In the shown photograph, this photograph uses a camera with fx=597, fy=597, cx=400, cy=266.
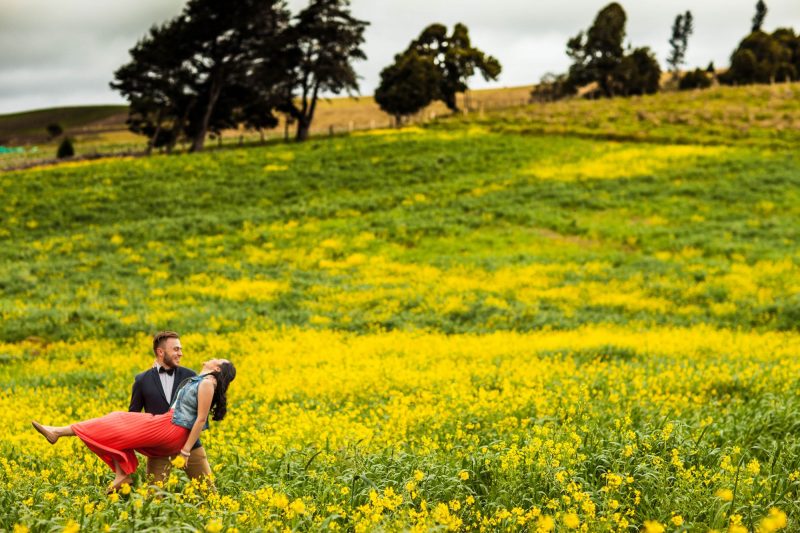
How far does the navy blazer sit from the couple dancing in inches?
4.3

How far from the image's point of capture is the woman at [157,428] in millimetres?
5230

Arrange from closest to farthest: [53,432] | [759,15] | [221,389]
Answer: [53,432], [221,389], [759,15]

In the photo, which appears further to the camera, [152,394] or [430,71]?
[430,71]

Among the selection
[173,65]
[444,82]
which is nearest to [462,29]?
[444,82]

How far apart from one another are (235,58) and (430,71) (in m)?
23.9

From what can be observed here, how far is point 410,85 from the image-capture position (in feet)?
215

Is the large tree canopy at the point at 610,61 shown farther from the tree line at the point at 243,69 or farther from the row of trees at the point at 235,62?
the row of trees at the point at 235,62

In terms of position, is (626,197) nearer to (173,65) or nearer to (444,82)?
(173,65)

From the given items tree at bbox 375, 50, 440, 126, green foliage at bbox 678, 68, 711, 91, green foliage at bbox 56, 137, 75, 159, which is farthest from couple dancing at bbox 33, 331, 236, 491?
green foliage at bbox 678, 68, 711, 91

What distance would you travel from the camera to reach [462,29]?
7369 cm

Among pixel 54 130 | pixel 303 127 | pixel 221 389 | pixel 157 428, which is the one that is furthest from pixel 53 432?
pixel 54 130

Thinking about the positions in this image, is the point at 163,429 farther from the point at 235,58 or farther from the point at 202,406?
the point at 235,58

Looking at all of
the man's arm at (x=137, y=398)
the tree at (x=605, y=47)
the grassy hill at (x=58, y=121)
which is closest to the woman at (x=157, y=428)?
Result: the man's arm at (x=137, y=398)

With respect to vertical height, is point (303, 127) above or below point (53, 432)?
above
